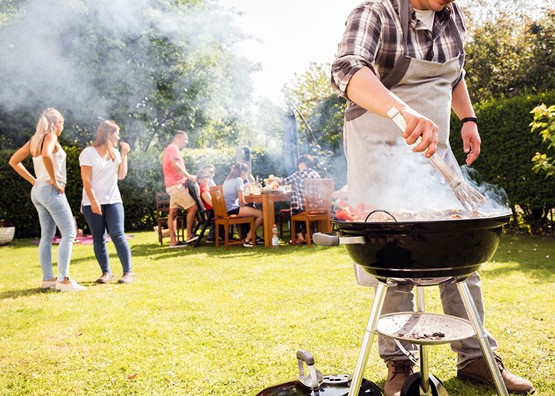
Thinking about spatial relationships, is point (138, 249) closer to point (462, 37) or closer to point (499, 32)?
point (462, 37)

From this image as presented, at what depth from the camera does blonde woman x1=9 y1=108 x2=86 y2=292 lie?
4.69 meters

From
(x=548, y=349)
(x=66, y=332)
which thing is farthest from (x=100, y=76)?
(x=548, y=349)

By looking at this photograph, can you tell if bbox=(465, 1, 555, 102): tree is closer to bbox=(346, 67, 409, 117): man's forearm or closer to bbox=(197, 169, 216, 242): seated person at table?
bbox=(197, 169, 216, 242): seated person at table

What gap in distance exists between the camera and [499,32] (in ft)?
37.2

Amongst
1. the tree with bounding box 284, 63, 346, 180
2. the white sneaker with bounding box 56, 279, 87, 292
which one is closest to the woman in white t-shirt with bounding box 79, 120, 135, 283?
the white sneaker with bounding box 56, 279, 87, 292

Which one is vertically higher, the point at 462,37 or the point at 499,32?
the point at 499,32

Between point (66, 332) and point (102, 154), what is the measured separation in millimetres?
2270

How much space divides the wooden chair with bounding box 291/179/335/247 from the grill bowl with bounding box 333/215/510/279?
573 centimetres

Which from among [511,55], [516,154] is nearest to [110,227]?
[516,154]

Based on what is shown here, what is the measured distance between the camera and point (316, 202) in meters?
7.43

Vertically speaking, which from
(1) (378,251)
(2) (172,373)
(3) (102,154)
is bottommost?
(2) (172,373)

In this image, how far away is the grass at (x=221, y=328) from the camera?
2.49 meters

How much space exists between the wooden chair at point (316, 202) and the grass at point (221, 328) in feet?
5.41

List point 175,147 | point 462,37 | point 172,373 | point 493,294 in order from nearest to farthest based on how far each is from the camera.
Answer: point 462,37
point 172,373
point 493,294
point 175,147
